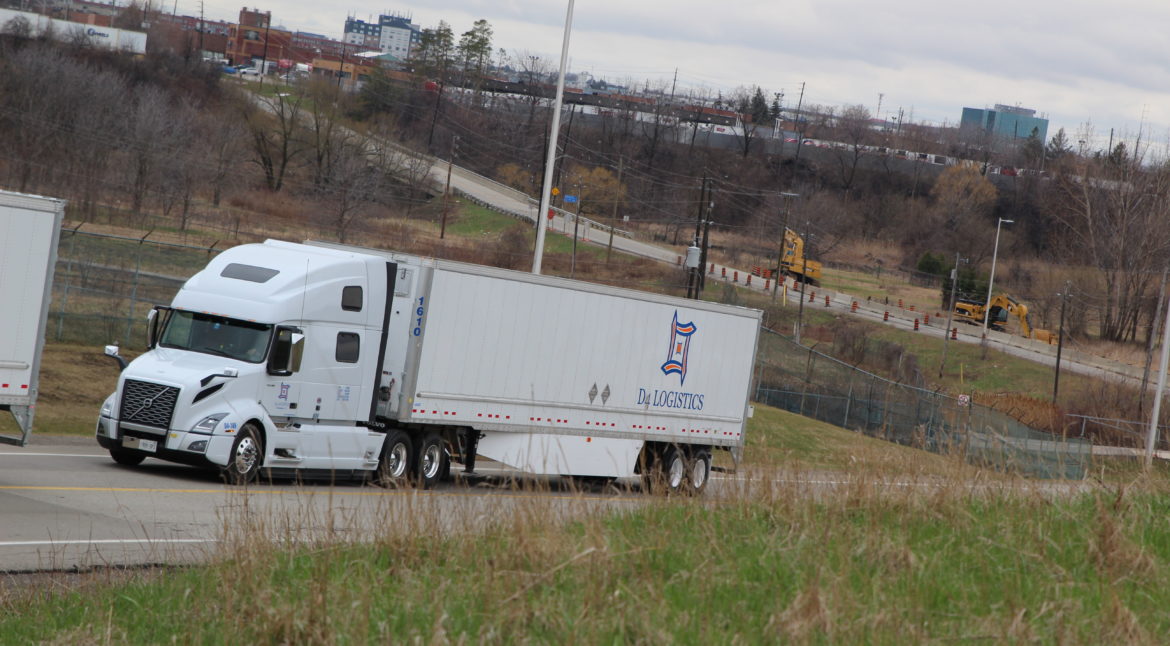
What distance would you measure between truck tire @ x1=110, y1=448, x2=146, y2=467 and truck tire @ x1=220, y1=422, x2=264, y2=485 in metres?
1.52

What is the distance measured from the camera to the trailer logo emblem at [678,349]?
72.3 feet

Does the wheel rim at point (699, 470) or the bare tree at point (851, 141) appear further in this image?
the bare tree at point (851, 141)

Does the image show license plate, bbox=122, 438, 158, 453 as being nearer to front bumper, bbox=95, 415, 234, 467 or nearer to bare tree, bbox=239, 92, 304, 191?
front bumper, bbox=95, 415, 234, 467

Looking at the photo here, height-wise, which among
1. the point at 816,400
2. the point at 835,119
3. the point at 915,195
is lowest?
the point at 816,400

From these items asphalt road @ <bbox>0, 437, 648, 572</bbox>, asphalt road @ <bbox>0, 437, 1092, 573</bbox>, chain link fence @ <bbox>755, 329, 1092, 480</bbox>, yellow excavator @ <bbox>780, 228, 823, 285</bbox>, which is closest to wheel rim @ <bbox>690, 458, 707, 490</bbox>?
asphalt road @ <bbox>0, 437, 648, 572</bbox>

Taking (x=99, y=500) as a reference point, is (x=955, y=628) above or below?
above

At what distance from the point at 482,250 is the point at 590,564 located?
6338cm

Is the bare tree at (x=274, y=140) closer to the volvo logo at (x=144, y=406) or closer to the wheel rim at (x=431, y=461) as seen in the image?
the wheel rim at (x=431, y=461)

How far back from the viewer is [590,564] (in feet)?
23.4

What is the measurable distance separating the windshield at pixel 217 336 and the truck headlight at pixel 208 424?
0.99 meters

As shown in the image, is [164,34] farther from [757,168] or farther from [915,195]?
[915,195]

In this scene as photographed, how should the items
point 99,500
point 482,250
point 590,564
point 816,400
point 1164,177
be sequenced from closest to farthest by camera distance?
point 590,564, point 99,500, point 816,400, point 482,250, point 1164,177

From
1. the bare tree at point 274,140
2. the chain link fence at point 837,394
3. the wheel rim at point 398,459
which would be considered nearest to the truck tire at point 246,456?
the wheel rim at point 398,459

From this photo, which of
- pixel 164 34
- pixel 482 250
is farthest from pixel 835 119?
pixel 482 250
